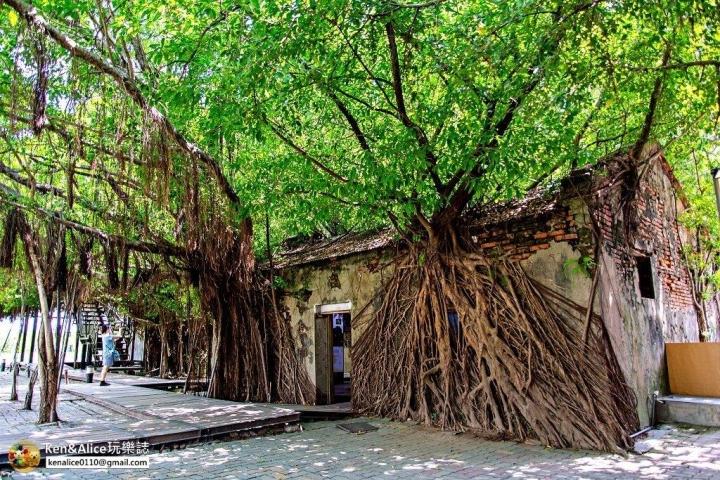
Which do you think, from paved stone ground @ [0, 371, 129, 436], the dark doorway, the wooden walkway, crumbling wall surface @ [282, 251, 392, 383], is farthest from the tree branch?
the dark doorway

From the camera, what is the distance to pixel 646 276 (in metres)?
7.65

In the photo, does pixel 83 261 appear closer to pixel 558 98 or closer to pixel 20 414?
pixel 20 414

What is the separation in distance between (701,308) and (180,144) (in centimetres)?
938

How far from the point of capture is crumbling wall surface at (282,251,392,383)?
8727mm

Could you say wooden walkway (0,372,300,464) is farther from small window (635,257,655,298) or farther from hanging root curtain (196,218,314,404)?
small window (635,257,655,298)

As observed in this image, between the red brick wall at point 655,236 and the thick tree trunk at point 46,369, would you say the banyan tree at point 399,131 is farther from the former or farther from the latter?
the thick tree trunk at point 46,369

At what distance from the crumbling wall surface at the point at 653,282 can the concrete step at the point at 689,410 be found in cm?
26

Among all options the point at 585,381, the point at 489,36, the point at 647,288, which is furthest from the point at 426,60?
the point at 647,288

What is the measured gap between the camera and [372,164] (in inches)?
236

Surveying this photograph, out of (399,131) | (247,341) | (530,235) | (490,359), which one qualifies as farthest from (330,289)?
(530,235)

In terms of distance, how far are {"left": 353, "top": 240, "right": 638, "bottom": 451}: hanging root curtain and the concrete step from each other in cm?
101

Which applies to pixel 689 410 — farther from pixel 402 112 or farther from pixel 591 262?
pixel 402 112

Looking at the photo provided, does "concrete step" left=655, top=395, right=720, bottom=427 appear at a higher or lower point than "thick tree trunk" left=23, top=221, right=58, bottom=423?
lower

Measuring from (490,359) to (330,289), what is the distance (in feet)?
12.4
